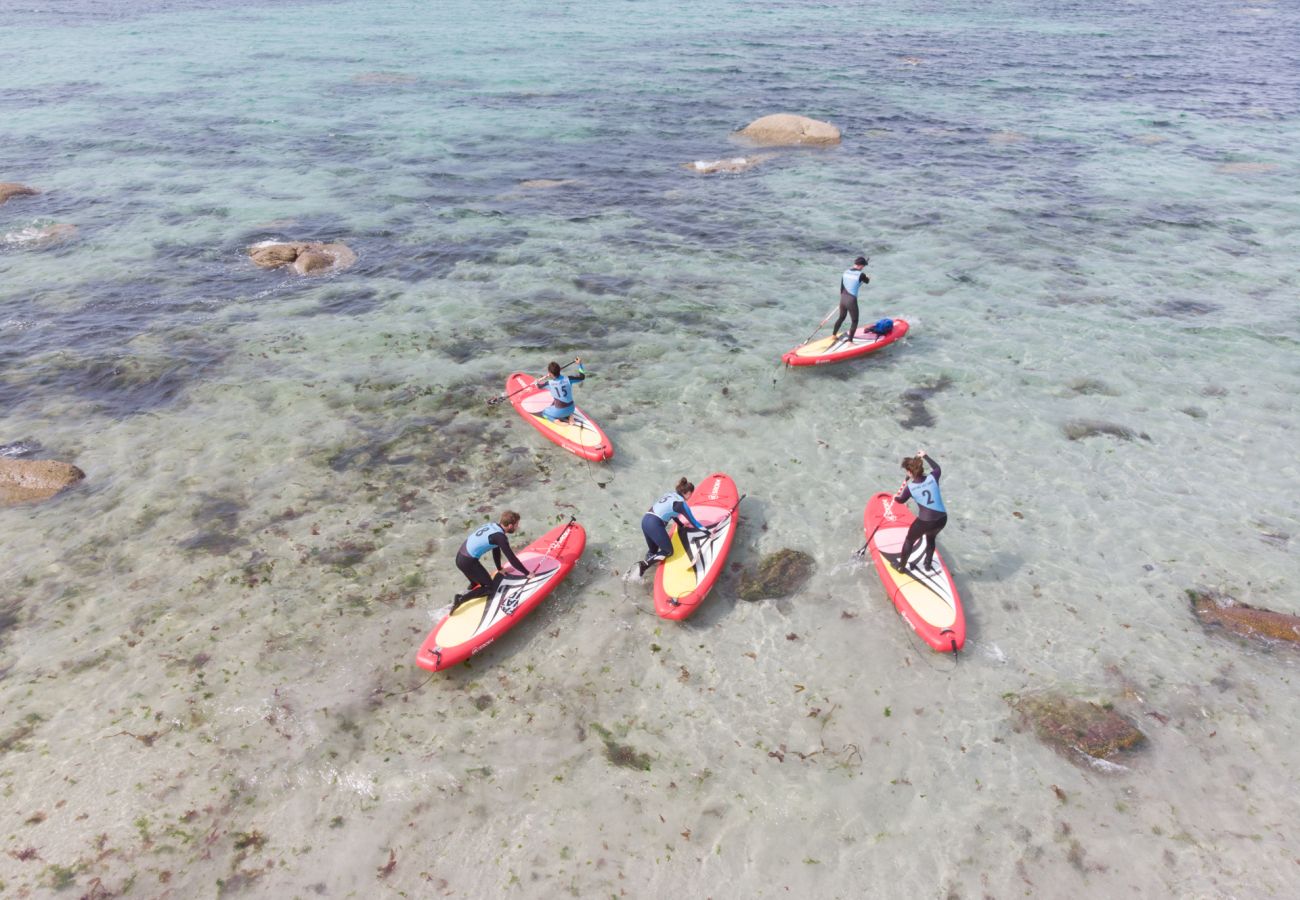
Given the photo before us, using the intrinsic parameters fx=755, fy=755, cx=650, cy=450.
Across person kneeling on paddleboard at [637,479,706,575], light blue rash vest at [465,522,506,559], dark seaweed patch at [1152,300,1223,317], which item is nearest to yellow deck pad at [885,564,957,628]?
person kneeling on paddleboard at [637,479,706,575]

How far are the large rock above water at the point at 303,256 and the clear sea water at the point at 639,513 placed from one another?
40.8 inches

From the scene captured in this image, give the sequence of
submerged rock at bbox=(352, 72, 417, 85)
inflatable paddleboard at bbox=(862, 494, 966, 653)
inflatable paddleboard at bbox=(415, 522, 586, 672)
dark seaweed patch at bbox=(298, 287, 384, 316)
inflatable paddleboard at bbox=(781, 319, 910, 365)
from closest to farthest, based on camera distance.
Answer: inflatable paddleboard at bbox=(415, 522, 586, 672), inflatable paddleboard at bbox=(862, 494, 966, 653), inflatable paddleboard at bbox=(781, 319, 910, 365), dark seaweed patch at bbox=(298, 287, 384, 316), submerged rock at bbox=(352, 72, 417, 85)

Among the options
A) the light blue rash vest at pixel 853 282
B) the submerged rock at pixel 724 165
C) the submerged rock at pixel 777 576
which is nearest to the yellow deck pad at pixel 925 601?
the submerged rock at pixel 777 576

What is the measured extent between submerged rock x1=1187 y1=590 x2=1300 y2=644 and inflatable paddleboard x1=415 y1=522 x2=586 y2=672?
11.0m

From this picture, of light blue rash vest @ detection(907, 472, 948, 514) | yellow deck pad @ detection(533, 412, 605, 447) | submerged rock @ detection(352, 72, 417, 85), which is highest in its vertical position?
light blue rash vest @ detection(907, 472, 948, 514)

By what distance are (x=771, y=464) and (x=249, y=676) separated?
35.3 feet

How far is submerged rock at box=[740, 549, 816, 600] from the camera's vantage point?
13.7m

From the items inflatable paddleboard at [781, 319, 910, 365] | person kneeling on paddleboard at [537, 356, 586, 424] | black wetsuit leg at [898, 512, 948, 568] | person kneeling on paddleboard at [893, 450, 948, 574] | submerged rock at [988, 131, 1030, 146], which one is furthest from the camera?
submerged rock at [988, 131, 1030, 146]

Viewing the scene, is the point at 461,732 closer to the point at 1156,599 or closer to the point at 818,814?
the point at 818,814

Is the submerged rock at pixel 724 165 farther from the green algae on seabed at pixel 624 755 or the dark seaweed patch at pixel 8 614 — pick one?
the dark seaweed patch at pixel 8 614

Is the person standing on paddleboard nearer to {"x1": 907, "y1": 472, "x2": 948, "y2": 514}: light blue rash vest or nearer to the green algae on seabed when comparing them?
{"x1": 907, "y1": 472, "x2": 948, "y2": 514}: light blue rash vest

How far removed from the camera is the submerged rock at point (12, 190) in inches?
1231

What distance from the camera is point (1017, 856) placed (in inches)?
384

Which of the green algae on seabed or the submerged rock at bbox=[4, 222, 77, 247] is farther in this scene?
the submerged rock at bbox=[4, 222, 77, 247]
